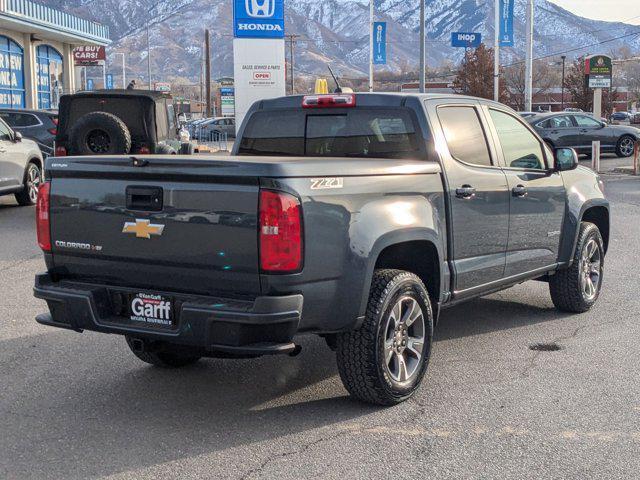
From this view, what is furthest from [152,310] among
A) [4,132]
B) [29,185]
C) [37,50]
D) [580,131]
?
[37,50]

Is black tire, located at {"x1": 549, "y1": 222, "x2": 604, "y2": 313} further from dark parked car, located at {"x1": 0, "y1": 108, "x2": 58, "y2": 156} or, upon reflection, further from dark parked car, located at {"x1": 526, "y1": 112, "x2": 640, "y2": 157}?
dark parked car, located at {"x1": 526, "y1": 112, "x2": 640, "y2": 157}

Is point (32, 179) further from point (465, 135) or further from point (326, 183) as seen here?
point (326, 183)

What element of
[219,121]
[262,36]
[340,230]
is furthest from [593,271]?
[219,121]

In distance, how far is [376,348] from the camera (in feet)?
16.1

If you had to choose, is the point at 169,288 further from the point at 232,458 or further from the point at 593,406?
the point at 593,406

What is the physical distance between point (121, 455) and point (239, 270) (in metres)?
1.11

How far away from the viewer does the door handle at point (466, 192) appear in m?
5.76

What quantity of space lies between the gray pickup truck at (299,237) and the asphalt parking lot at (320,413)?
1.06ft

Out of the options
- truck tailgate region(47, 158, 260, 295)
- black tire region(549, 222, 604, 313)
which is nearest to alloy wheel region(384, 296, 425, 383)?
truck tailgate region(47, 158, 260, 295)

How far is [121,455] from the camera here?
4.41 meters

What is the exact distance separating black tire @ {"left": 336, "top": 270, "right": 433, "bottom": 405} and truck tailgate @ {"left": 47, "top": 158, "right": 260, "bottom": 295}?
0.78 m

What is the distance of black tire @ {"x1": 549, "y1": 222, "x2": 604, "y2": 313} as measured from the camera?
24.5 ft

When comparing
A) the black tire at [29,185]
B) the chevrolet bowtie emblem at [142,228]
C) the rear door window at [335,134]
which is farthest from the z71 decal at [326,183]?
the black tire at [29,185]

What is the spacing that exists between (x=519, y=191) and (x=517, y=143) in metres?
0.52
